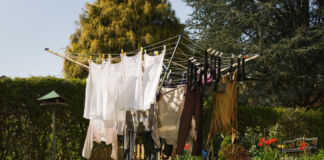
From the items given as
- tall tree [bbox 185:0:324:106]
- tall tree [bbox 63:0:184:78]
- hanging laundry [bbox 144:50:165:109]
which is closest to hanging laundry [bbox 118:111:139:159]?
hanging laundry [bbox 144:50:165:109]

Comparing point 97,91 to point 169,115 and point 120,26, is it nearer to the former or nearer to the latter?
point 169,115

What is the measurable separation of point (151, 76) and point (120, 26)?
10358 millimetres

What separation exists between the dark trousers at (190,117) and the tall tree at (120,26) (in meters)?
9.68

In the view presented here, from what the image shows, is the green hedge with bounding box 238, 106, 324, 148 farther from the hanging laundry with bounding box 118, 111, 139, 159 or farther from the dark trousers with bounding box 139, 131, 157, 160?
the hanging laundry with bounding box 118, 111, 139, 159

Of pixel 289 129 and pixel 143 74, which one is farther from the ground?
pixel 143 74

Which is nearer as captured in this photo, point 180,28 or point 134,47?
point 134,47

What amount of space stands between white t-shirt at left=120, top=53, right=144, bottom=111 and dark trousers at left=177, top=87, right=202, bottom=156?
2.13ft

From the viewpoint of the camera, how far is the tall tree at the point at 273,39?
10.5 metres

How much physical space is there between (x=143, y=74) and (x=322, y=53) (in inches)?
310

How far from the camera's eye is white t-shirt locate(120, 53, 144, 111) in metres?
5.04

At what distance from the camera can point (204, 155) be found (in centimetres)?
582

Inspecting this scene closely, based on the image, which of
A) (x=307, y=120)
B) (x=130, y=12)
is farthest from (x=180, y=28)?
(x=307, y=120)

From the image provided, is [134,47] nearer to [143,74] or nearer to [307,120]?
[307,120]

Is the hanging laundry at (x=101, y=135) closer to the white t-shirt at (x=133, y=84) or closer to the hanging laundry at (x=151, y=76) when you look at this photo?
the white t-shirt at (x=133, y=84)
